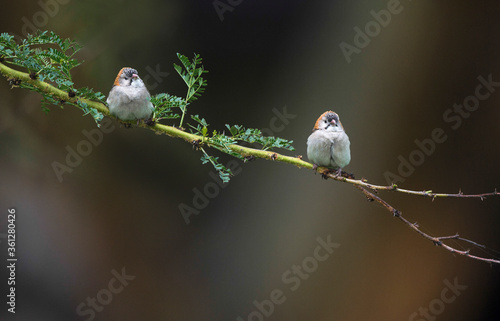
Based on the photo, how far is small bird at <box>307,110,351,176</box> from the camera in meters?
1.90

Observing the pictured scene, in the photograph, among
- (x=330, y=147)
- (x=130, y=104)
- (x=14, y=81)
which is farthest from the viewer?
(x=330, y=147)

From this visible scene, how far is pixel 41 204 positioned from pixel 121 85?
148 centimetres

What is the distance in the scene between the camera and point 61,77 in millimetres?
1711

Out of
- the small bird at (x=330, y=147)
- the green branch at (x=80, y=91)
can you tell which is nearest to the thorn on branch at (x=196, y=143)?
the green branch at (x=80, y=91)

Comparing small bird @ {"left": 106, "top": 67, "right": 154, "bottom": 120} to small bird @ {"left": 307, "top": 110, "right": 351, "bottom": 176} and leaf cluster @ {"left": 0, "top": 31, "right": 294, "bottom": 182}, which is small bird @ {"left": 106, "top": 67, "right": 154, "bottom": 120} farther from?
small bird @ {"left": 307, "top": 110, "right": 351, "bottom": 176}

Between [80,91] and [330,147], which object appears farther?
[330,147]

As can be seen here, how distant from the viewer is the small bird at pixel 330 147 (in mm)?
1903

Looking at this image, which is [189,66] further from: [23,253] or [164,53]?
[23,253]

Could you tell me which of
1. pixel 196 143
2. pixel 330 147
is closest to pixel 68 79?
pixel 196 143

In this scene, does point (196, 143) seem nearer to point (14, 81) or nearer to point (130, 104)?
point (130, 104)

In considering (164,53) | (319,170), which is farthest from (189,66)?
(164,53)

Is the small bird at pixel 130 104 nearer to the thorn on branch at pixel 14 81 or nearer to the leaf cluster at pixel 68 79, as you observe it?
the leaf cluster at pixel 68 79

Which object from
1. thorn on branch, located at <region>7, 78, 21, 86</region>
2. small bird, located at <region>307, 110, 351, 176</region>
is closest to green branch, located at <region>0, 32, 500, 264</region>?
thorn on branch, located at <region>7, 78, 21, 86</region>

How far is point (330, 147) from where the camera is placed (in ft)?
6.29
